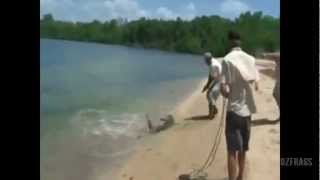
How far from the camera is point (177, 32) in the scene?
4.38 m

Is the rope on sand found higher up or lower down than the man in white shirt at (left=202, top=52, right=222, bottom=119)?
lower down

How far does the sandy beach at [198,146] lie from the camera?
4332 mm

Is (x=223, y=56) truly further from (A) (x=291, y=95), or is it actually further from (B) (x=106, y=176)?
(B) (x=106, y=176)

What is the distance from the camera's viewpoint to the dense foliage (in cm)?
434

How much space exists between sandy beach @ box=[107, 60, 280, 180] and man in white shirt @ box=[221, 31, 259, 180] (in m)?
0.05

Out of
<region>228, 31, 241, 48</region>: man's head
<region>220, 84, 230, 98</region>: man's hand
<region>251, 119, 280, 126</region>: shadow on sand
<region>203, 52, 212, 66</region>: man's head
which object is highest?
<region>228, 31, 241, 48</region>: man's head

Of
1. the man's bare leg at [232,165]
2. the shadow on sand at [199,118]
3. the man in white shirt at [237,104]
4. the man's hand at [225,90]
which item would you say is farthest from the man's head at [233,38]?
the man's bare leg at [232,165]

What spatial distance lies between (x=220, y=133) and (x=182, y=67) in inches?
21.7

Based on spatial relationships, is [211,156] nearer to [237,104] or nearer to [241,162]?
[241,162]

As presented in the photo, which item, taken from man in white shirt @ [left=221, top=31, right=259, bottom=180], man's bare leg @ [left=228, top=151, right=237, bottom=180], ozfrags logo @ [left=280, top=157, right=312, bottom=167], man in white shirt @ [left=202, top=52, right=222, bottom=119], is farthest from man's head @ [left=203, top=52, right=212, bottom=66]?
ozfrags logo @ [left=280, top=157, right=312, bottom=167]

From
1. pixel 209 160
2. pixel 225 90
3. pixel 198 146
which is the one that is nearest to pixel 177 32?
pixel 225 90

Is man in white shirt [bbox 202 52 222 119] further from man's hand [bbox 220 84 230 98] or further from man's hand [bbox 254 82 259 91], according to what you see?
man's hand [bbox 254 82 259 91]

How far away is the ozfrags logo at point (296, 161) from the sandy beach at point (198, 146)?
55mm
